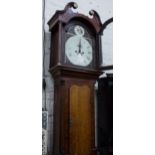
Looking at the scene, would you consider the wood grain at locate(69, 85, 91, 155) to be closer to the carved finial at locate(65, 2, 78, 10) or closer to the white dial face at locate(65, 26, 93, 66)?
the white dial face at locate(65, 26, 93, 66)

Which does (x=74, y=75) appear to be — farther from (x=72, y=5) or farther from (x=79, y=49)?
(x=72, y=5)

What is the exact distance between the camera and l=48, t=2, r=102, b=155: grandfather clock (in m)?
0.76

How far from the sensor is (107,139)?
755mm

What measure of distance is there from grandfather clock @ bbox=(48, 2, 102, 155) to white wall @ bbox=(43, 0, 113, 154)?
0.02 metres

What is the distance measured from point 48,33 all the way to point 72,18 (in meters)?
0.12

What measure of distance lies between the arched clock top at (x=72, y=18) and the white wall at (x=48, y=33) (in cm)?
1

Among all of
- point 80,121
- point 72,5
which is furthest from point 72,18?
point 80,121
